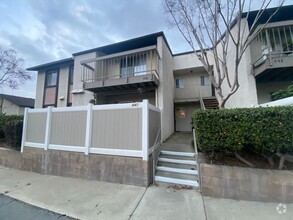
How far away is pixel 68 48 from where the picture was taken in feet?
49.4

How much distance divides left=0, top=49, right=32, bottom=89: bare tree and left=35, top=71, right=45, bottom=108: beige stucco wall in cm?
437

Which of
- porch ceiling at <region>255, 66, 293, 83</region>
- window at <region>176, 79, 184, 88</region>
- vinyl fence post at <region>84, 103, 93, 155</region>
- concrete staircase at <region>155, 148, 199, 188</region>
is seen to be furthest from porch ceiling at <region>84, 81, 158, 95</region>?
porch ceiling at <region>255, 66, 293, 83</region>

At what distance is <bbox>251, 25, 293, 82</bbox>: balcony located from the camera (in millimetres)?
6195

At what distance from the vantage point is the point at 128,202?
3.72 meters

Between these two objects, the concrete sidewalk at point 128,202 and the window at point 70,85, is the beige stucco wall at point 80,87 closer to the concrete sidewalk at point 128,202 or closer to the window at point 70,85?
the window at point 70,85

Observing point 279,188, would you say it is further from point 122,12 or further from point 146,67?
point 122,12

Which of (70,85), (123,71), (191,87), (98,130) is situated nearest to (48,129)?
(98,130)

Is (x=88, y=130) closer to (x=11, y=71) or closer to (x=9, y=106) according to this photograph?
(x=11, y=71)

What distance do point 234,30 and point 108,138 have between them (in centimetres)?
883

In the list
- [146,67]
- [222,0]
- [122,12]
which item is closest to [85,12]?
[122,12]

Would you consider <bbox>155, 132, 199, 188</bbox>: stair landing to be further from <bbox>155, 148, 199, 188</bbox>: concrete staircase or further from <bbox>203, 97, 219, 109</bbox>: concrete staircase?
<bbox>203, 97, 219, 109</bbox>: concrete staircase

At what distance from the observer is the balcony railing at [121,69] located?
26.7 ft

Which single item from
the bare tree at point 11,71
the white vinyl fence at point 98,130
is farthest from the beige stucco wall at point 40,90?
the white vinyl fence at point 98,130

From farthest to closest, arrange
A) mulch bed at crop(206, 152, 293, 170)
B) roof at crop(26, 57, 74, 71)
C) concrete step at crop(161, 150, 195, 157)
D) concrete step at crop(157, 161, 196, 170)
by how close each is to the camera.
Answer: roof at crop(26, 57, 74, 71)
concrete step at crop(161, 150, 195, 157)
concrete step at crop(157, 161, 196, 170)
mulch bed at crop(206, 152, 293, 170)
